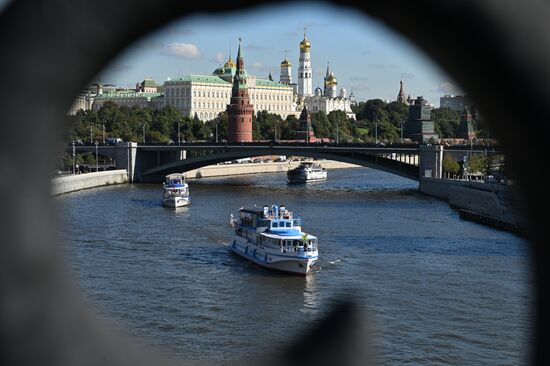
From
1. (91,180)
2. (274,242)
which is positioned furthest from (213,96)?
(274,242)

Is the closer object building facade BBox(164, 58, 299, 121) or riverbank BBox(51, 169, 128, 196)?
riverbank BBox(51, 169, 128, 196)

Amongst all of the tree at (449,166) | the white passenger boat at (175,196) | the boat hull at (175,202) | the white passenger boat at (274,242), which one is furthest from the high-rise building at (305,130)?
the white passenger boat at (274,242)

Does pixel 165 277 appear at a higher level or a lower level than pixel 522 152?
lower

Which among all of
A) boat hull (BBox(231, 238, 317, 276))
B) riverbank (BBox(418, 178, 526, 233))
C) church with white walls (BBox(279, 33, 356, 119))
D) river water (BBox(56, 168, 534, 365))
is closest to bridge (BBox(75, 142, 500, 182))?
riverbank (BBox(418, 178, 526, 233))

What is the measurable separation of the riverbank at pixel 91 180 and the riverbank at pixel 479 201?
7.78 m

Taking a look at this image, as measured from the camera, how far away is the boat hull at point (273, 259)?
366 inches

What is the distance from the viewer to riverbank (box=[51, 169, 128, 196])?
19.3m

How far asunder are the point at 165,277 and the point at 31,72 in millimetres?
8238

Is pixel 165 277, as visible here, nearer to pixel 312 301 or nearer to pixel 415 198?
pixel 312 301

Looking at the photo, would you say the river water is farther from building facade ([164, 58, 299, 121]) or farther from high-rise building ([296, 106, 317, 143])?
building facade ([164, 58, 299, 121])

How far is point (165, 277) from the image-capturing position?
857 cm

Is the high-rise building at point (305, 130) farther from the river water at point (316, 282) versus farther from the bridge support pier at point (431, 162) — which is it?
the river water at point (316, 282)

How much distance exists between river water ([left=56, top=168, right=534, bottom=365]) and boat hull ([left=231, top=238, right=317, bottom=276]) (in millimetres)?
119

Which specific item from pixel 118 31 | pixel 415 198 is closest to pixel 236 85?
pixel 415 198
